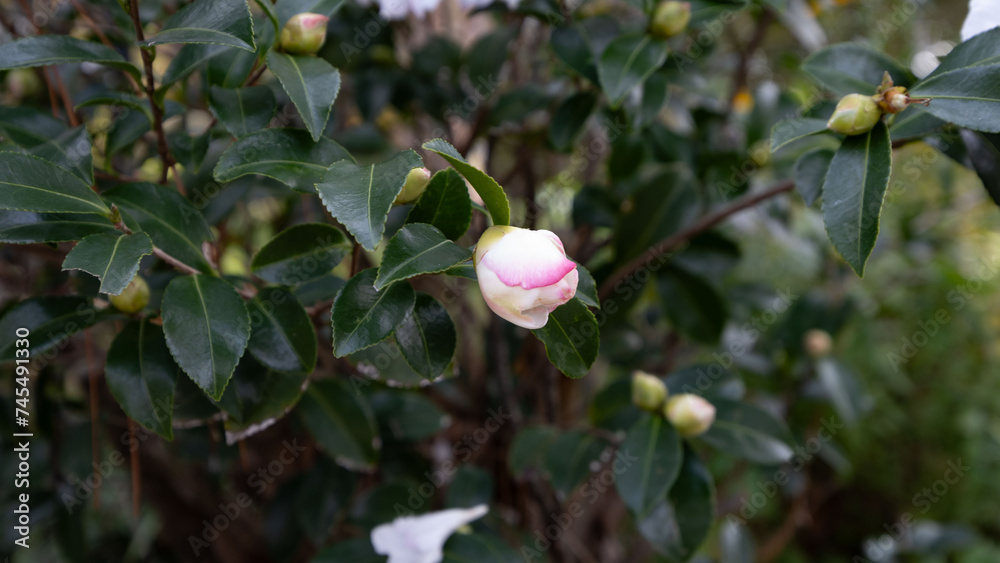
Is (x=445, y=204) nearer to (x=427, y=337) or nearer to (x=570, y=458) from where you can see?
(x=427, y=337)

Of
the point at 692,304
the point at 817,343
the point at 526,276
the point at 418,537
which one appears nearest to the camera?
the point at 526,276

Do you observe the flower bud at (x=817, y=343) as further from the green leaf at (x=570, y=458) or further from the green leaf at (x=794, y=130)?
the green leaf at (x=794, y=130)

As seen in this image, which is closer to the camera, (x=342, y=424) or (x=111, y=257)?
(x=111, y=257)

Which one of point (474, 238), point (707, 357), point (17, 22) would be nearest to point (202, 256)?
point (474, 238)

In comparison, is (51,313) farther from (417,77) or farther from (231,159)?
(417,77)

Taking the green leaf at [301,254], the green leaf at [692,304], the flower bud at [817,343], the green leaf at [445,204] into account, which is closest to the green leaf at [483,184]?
the green leaf at [445,204]

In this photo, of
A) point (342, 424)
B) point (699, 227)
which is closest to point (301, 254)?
point (342, 424)

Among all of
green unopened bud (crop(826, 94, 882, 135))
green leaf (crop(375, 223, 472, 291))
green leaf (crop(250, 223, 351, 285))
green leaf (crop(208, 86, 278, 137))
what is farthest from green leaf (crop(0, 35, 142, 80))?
green unopened bud (crop(826, 94, 882, 135))
